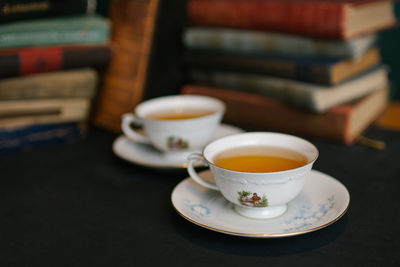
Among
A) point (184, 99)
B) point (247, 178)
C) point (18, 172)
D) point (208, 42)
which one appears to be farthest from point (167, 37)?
point (247, 178)

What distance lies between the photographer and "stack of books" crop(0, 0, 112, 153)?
88 centimetres

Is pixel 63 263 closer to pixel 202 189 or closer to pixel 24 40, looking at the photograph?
pixel 202 189

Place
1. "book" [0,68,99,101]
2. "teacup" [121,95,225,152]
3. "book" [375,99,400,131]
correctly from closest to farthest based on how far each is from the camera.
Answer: "teacup" [121,95,225,152] < "book" [0,68,99,101] < "book" [375,99,400,131]

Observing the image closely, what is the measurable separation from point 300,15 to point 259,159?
349 mm

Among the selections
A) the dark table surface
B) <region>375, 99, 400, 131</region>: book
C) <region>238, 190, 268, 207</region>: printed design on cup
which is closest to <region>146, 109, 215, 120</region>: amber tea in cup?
the dark table surface

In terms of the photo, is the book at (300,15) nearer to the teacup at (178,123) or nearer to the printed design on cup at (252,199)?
the teacup at (178,123)

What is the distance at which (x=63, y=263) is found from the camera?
1.80 feet

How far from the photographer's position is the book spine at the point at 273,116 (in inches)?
34.6

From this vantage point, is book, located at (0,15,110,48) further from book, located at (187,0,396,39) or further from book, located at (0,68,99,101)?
book, located at (187,0,396,39)

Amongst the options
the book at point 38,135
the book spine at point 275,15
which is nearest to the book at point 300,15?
the book spine at point 275,15

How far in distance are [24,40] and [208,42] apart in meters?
0.38

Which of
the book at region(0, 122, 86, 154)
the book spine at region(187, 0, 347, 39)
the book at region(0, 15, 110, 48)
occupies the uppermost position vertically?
the book spine at region(187, 0, 347, 39)

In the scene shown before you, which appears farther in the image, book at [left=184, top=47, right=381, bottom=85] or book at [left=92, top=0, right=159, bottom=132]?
book at [left=92, top=0, right=159, bottom=132]

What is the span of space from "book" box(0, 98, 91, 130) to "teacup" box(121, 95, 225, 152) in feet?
0.51
